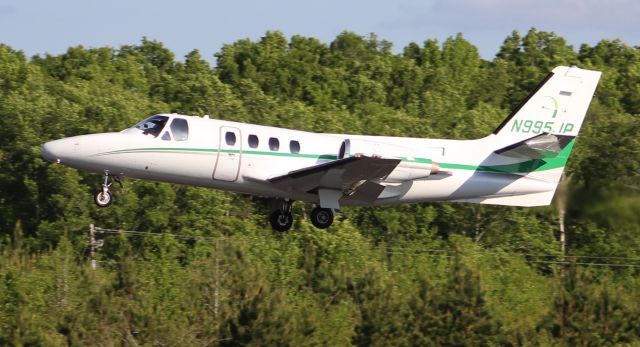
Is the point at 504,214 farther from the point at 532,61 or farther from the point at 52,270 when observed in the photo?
the point at 532,61

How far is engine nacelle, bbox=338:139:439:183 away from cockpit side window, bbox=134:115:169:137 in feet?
12.5

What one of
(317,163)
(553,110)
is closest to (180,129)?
(317,163)

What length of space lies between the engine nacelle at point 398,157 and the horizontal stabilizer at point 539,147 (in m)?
2.14

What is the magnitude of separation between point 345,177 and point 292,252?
2484 centimetres

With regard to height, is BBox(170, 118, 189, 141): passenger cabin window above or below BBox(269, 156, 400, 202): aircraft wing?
above

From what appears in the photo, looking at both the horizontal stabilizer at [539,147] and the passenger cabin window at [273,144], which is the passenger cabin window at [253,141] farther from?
the horizontal stabilizer at [539,147]

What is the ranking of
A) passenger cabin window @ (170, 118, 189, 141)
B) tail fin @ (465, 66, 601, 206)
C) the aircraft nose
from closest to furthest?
the aircraft nose, passenger cabin window @ (170, 118, 189, 141), tail fin @ (465, 66, 601, 206)

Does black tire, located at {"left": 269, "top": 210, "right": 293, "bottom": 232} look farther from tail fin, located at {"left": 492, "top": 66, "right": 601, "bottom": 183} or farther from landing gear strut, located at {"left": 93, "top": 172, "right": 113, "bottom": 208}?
tail fin, located at {"left": 492, "top": 66, "right": 601, "bottom": 183}

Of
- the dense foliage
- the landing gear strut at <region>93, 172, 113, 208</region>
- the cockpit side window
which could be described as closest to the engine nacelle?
the cockpit side window

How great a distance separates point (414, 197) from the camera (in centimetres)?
2938

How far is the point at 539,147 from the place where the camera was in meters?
28.4

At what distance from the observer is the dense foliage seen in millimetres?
44125

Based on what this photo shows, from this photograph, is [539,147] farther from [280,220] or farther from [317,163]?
[280,220]

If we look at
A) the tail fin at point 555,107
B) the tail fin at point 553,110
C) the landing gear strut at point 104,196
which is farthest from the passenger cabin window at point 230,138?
the tail fin at point 555,107
